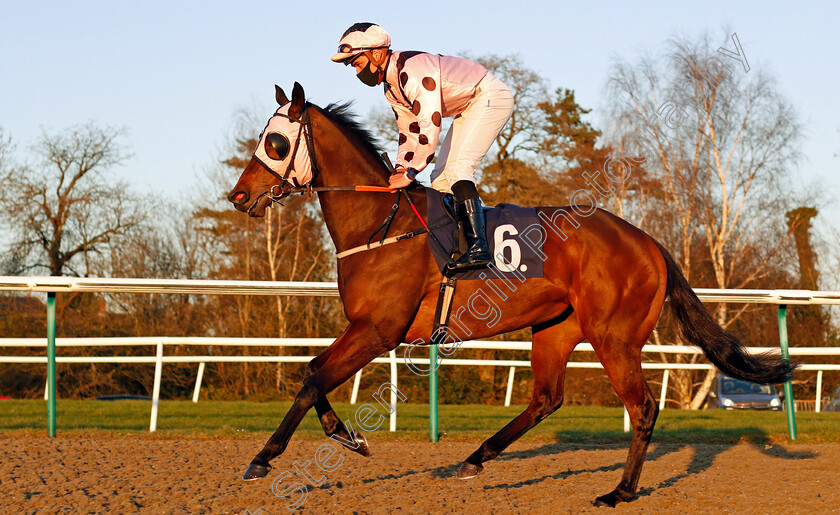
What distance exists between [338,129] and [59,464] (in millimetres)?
2689

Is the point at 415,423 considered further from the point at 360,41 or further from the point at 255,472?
the point at 360,41

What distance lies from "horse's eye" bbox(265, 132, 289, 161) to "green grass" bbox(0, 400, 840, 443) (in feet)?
10.5

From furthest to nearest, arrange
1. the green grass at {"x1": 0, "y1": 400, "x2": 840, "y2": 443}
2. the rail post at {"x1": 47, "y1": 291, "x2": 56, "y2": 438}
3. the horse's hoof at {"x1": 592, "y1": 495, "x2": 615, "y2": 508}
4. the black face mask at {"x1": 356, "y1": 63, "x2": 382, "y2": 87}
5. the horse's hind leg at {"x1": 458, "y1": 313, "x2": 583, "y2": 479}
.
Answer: the green grass at {"x1": 0, "y1": 400, "x2": 840, "y2": 443}, the rail post at {"x1": 47, "y1": 291, "x2": 56, "y2": 438}, the horse's hind leg at {"x1": 458, "y1": 313, "x2": 583, "y2": 479}, the black face mask at {"x1": 356, "y1": 63, "x2": 382, "y2": 87}, the horse's hoof at {"x1": 592, "y1": 495, "x2": 615, "y2": 508}

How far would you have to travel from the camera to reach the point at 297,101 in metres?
4.47

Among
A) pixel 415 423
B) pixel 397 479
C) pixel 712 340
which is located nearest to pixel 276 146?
pixel 397 479

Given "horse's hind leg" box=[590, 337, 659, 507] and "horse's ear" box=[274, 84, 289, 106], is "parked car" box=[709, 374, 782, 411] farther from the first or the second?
"horse's ear" box=[274, 84, 289, 106]

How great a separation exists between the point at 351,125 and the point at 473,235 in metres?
1.01

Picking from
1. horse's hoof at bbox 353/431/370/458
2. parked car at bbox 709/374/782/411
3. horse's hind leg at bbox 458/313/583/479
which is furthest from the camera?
parked car at bbox 709/374/782/411

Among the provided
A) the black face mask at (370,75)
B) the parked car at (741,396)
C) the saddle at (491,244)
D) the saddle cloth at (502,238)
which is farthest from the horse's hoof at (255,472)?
the parked car at (741,396)

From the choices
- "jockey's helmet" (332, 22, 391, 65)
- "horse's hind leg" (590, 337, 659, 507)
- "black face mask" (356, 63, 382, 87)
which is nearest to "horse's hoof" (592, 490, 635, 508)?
"horse's hind leg" (590, 337, 659, 507)

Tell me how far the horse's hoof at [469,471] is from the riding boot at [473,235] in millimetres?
1218

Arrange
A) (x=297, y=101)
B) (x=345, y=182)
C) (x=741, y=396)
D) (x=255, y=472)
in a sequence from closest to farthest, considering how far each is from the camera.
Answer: (x=255, y=472), (x=297, y=101), (x=345, y=182), (x=741, y=396)

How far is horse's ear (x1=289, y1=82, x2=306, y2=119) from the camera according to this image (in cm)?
443

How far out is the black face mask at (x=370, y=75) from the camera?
15.1 ft
